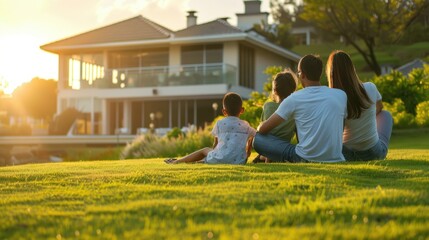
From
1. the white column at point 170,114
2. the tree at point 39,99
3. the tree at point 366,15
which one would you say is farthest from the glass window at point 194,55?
the tree at point 39,99

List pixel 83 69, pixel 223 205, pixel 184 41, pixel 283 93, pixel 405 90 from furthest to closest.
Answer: pixel 83 69, pixel 184 41, pixel 405 90, pixel 283 93, pixel 223 205

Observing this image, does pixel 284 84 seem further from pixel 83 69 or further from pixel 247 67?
pixel 83 69

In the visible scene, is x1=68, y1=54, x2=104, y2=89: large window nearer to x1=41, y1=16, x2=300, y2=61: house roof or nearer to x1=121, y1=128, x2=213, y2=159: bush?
x1=41, y1=16, x2=300, y2=61: house roof

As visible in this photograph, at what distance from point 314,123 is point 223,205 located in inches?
131

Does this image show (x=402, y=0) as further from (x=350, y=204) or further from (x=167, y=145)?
(x=350, y=204)

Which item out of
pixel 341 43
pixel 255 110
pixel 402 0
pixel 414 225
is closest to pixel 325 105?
pixel 414 225

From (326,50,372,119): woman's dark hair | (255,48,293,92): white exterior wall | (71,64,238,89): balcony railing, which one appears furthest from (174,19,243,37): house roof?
(326,50,372,119): woman's dark hair

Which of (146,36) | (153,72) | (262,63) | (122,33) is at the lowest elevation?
(153,72)

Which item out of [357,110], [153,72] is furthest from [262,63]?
[357,110]

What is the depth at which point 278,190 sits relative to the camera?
5.91 m

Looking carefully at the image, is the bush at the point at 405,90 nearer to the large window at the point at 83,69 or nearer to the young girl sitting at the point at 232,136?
the young girl sitting at the point at 232,136

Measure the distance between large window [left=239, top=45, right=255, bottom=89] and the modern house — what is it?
2 centimetres

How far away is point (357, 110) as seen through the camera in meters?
8.59

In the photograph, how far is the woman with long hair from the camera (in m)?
8.52
